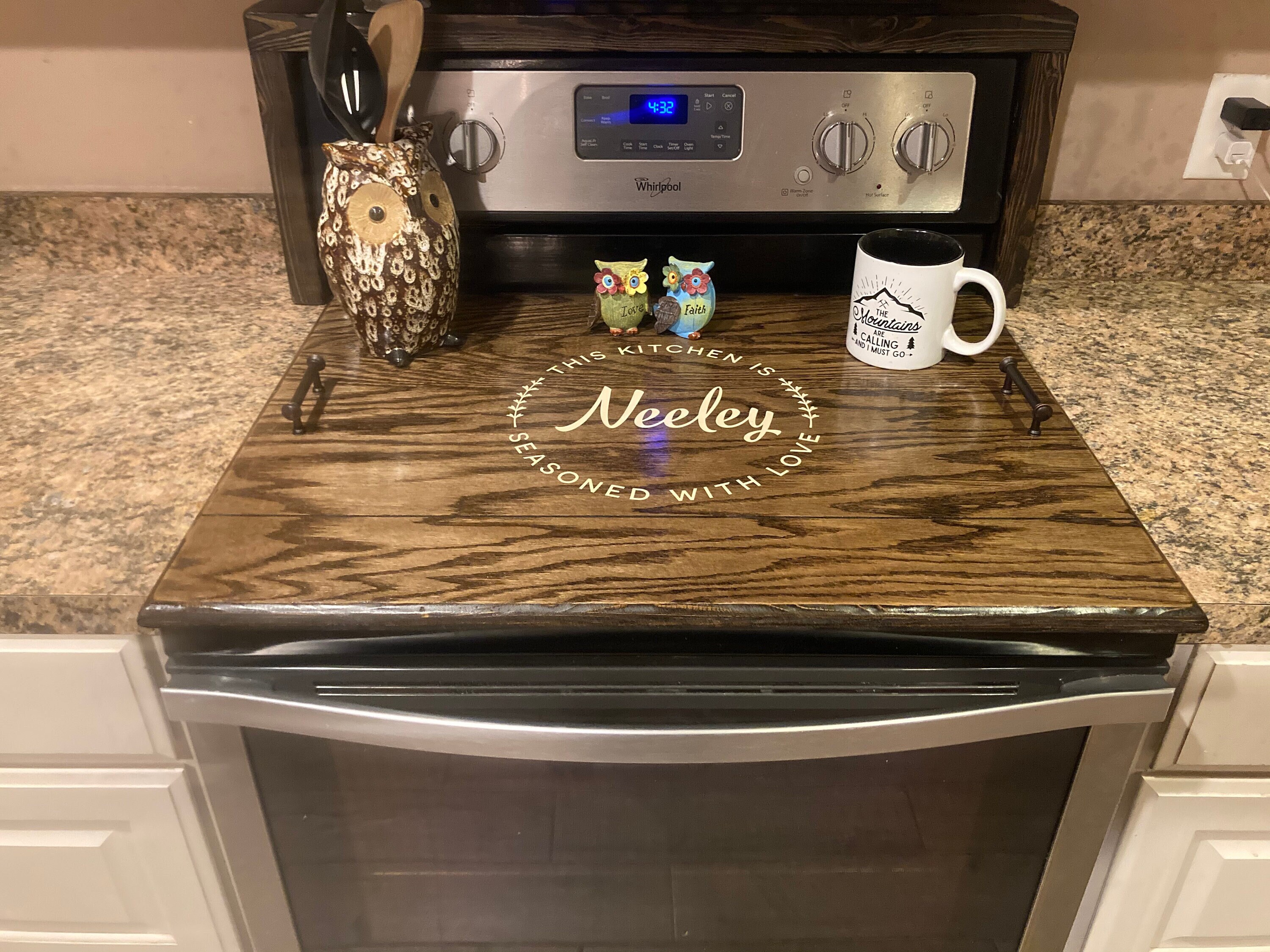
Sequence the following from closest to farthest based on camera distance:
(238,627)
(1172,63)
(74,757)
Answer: (238,627) < (74,757) < (1172,63)

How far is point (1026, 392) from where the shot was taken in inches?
29.8

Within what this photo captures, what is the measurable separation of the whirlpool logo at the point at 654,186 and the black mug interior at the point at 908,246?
0.18 m

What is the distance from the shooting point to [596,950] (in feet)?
2.45

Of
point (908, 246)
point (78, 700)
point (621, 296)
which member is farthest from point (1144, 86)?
point (78, 700)

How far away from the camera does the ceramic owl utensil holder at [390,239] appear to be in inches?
29.5

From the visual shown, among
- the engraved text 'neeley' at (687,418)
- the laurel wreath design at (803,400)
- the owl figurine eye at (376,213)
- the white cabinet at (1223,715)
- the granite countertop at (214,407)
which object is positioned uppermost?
the owl figurine eye at (376,213)

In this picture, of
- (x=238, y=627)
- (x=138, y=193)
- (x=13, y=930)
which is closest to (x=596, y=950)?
(x=238, y=627)

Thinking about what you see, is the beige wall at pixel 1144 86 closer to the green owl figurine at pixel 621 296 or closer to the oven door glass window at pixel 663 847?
the green owl figurine at pixel 621 296

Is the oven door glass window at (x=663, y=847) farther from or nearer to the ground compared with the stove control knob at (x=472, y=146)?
nearer to the ground

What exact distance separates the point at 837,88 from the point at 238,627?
677 mm

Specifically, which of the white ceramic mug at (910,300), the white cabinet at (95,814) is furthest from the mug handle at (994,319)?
the white cabinet at (95,814)

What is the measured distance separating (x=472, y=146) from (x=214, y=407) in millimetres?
330

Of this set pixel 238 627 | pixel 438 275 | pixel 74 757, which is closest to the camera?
pixel 238 627

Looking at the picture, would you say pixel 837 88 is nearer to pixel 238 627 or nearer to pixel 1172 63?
pixel 1172 63
